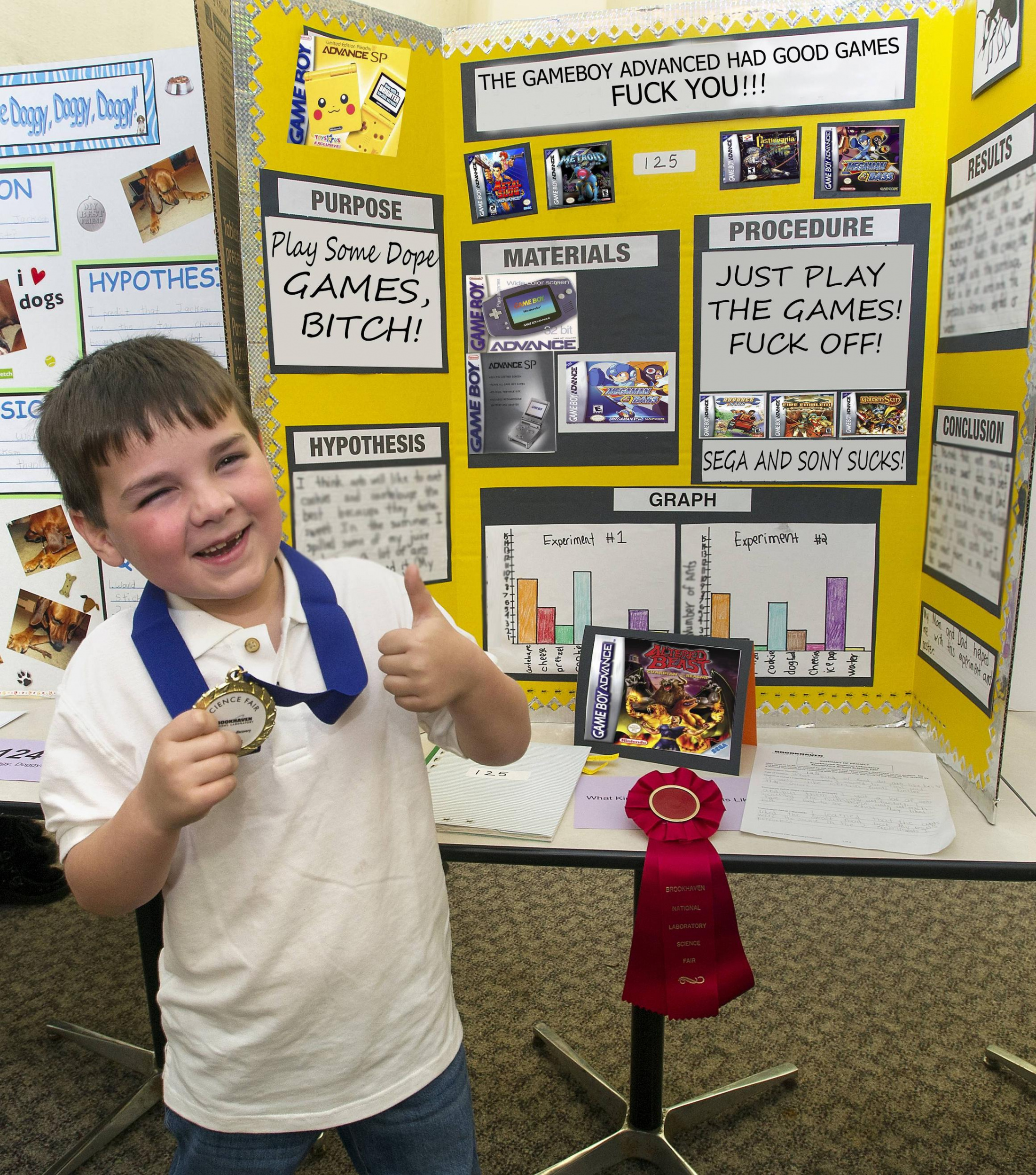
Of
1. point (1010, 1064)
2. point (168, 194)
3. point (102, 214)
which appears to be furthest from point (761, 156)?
point (1010, 1064)

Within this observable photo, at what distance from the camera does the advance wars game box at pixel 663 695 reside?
145 centimetres

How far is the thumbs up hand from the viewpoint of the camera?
851 millimetres

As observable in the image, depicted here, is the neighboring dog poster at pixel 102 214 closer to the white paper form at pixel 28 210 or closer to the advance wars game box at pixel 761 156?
the white paper form at pixel 28 210

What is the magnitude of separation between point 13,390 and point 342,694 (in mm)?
1149

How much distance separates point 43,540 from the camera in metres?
1.69

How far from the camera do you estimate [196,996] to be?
91 cm

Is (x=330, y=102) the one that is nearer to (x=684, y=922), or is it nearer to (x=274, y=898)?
(x=274, y=898)

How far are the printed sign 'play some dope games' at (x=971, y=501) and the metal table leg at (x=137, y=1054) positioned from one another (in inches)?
53.1

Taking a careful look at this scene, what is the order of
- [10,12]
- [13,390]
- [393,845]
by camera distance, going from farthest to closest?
[10,12], [13,390], [393,845]

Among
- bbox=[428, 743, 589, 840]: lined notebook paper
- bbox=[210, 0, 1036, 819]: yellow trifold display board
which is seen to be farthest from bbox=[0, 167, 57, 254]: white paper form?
bbox=[428, 743, 589, 840]: lined notebook paper

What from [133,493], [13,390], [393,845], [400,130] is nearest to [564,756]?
[393,845]

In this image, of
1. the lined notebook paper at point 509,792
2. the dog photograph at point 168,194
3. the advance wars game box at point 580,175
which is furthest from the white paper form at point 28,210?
the lined notebook paper at point 509,792

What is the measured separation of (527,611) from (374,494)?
A: 1.08 ft

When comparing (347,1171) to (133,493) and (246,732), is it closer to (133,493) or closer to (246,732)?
(246,732)
